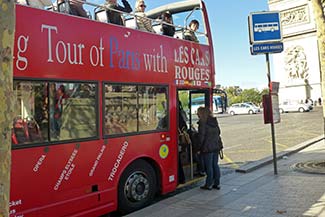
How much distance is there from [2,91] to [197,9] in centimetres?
636

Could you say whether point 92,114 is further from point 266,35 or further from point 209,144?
point 266,35

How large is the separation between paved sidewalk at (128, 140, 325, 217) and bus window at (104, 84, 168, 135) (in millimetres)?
1378

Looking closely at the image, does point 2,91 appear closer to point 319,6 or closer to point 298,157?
point 319,6

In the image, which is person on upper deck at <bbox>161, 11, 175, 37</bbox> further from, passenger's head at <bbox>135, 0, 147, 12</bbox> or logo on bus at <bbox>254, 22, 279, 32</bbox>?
logo on bus at <bbox>254, 22, 279, 32</bbox>

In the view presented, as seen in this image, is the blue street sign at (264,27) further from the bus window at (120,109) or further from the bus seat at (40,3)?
the bus seat at (40,3)

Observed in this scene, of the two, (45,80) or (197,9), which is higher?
(197,9)

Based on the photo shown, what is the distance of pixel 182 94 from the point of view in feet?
24.6

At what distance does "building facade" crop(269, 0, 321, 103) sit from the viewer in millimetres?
41281

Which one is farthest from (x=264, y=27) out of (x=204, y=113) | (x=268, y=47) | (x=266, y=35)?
(x=204, y=113)

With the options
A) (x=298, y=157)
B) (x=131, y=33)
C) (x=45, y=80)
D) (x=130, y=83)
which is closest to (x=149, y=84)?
(x=130, y=83)

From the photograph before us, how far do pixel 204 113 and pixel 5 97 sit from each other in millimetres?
5242

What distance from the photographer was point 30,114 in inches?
175

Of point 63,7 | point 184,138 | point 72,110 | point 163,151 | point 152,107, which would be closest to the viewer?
point 72,110

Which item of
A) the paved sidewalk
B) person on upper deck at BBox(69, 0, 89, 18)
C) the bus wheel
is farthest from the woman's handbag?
person on upper deck at BBox(69, 0, 89, 18)
